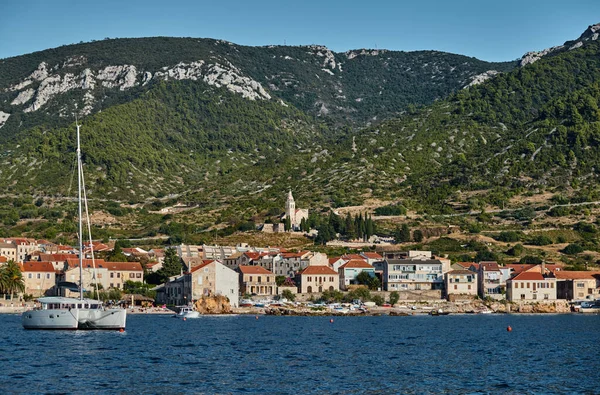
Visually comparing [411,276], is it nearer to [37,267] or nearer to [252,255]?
[252,255]

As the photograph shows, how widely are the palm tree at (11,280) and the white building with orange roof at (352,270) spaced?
1620 inches

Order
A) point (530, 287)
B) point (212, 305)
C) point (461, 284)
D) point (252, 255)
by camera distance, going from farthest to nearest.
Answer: point (252, 255) → point (461, 284) → point (530, 287) → point (212, 305)

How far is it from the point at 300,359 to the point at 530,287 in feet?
240

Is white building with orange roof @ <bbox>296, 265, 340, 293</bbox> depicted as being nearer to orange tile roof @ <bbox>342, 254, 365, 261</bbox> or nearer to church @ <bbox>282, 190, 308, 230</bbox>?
orange tile roof @ <bbox>342, 254, 365, 261</bbox>

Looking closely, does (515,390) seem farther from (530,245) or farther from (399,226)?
(399,226)

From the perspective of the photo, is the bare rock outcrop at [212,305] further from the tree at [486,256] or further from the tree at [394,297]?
the tree at [486,256]

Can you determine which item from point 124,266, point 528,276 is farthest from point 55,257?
point 528,276

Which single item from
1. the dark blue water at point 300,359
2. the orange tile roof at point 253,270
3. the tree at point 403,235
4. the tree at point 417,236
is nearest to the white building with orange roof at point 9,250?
the orange tile roof at point 253,270

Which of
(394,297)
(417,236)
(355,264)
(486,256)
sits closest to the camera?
(394,297)

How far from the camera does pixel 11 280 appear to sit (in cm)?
11731

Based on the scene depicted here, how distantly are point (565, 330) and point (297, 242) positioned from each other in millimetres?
82373

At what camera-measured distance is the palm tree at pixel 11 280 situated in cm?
11691

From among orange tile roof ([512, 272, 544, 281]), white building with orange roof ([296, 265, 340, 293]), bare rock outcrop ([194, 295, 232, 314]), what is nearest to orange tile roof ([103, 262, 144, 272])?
bare rock outcrop ([194, 295, 232, 314])

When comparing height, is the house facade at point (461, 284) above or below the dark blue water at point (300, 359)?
above
